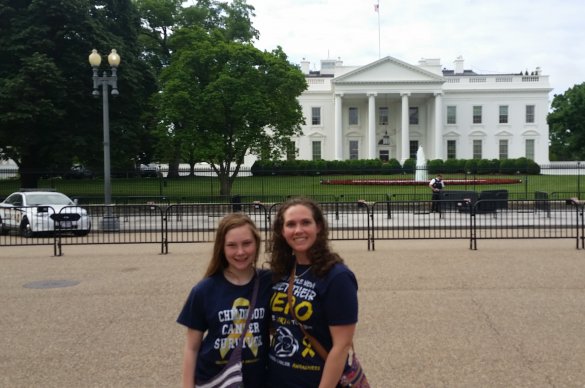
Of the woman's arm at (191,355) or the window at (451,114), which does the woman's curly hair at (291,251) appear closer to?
the woman's arm at (191,355)

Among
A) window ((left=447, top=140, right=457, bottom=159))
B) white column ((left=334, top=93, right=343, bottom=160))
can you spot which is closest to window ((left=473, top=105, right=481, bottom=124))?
window ((left=447, top=140, right=457, bottom=159))

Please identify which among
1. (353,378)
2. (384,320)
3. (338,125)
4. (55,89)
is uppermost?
(338,125)

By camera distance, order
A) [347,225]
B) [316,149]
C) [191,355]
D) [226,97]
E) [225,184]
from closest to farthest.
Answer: [191,355]
[347,225]
[226,97]
[225,184]
[316,149]

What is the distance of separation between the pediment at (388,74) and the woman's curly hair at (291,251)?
66.8 m

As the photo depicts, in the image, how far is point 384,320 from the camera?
685cm

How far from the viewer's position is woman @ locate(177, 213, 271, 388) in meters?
2.79

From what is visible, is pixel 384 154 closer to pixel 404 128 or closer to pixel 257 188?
pixel 404 128

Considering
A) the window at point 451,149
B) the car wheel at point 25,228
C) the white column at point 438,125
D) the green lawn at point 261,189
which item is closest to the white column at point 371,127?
the white column at point 438,125

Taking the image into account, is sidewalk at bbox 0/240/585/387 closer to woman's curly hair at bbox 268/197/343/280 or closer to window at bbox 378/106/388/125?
woman's curly hair at bbox 268/197/343/280

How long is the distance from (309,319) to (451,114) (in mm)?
74870

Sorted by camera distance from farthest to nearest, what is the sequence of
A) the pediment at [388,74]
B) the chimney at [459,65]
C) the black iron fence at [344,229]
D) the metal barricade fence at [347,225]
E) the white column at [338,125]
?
the chimney at [459,65] → the white column at [338,125] → the pediment at [388,74] → the metal barricade fence at [347,225] → the black iron fence at [344,229]

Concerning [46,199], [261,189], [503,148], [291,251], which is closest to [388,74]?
[503,148]

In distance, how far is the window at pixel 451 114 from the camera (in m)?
73.6

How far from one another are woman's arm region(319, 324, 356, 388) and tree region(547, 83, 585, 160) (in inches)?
3259
